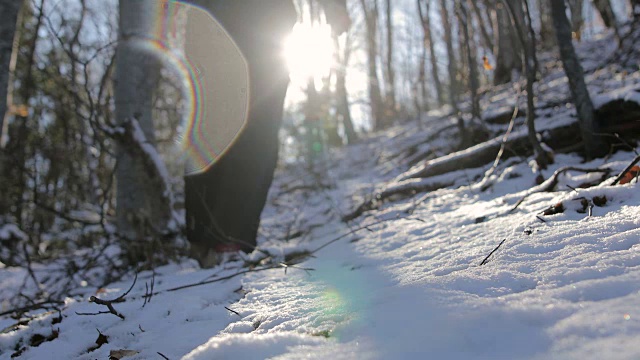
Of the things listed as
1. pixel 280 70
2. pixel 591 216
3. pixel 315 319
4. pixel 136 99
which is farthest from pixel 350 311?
pixel 136 99

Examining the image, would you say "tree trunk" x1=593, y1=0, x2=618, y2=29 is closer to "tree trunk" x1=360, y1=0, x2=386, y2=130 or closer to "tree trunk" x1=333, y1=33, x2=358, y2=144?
"tree trunk" x1=333, y1=33, x2=358, y2=144

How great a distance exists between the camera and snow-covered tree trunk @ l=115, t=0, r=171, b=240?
11.1 feet

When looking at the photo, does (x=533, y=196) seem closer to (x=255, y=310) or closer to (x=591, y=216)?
(x=591, y=216)

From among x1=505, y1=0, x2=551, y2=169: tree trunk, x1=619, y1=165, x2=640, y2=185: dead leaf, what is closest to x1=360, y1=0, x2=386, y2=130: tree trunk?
x1=505, y1=0, x2=551, y2=169: tree trunk

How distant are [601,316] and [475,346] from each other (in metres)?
0.27

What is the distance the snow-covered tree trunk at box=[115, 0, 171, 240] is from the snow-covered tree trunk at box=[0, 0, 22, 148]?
A: 2.57ft

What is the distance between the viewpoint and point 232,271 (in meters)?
2.39

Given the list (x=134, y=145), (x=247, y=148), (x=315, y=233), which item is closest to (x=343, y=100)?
(x=315, y=233)

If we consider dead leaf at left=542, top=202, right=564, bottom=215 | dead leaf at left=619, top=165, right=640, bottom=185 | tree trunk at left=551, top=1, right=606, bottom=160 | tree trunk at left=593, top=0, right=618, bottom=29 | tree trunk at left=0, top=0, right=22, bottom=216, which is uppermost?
tree trunk at left=593, top=0, right=618, bottom=29

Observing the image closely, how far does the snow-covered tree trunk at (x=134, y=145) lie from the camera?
3393 millimetres

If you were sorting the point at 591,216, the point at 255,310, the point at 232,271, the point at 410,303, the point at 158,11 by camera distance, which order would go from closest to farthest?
the point at 410,303, the point at 255,310, the point at 591,216, the point at 232,271, the point at 158,11

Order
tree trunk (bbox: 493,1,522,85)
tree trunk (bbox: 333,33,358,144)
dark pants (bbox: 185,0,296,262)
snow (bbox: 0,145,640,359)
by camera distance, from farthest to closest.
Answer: tree trunk (bbox: 333,33,358,144) < tree trunk (bbox: 493,1,522,85) < dark pants (bbox: 185,0,296,262) < snow (bbox: 0,145,640,359)

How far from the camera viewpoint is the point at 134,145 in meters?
3.27

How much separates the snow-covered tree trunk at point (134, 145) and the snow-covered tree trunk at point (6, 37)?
2.57 ft
